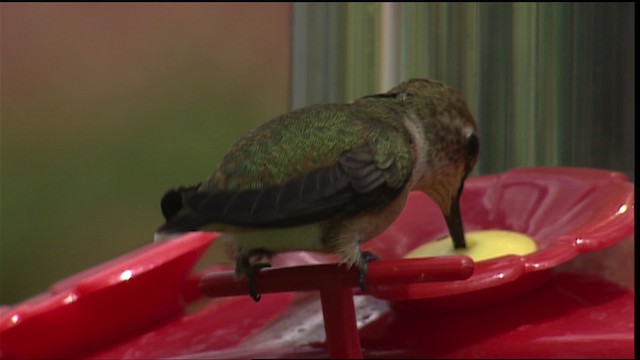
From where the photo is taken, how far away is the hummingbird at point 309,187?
74 centimetres

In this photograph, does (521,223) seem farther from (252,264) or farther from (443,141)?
(252,264)

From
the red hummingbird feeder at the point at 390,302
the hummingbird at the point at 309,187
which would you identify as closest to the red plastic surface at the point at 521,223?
the red hummingbird feeder at the point at 390,302

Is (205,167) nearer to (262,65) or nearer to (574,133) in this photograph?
(262,65)

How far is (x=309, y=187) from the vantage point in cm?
74

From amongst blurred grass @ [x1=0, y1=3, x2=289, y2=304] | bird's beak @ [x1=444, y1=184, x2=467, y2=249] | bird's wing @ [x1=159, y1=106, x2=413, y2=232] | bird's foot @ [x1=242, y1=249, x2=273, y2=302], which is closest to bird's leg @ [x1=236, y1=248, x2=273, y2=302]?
bird's foot @ [x1=242, y1=249, x2=273, y2=302]

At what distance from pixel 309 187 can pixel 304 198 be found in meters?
0.01

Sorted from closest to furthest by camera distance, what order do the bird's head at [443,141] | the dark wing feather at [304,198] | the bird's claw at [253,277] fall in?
the dark wing feather at [304,198]
the bird's claw at [253,277]
the bird's head at [443,141]

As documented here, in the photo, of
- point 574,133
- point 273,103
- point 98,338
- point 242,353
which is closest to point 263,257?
point 242,353

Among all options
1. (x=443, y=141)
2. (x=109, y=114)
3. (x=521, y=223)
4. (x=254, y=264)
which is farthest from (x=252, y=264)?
(x=109, y=114)

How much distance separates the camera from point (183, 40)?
2.30 metres

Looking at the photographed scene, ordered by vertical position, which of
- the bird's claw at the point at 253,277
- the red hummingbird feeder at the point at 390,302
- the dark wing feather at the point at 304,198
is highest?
the dark wing feather at the point at 304,198

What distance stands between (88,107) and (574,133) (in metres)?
1.31

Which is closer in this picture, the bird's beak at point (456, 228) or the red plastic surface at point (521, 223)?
the red plastic surface at point (521, 223)

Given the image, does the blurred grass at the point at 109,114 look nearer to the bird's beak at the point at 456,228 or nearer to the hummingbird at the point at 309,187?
the bird's beak at the point at 456,228
